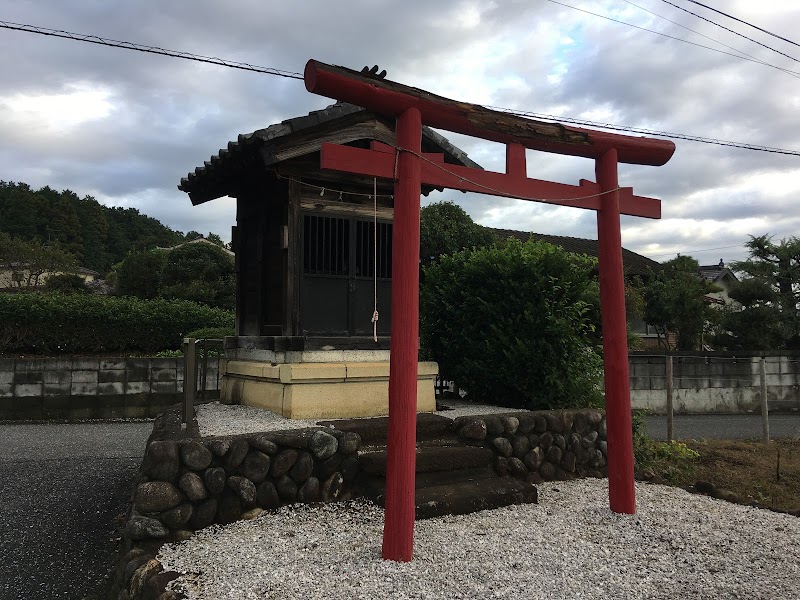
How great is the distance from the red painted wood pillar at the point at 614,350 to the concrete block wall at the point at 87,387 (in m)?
8.51

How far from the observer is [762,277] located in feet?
56.3

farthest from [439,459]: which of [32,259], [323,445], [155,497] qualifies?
[32,259]

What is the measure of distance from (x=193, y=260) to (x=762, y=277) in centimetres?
1967

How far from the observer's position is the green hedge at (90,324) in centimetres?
1219

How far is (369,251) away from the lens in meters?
7.07

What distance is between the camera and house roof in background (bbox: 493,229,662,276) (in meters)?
24.6

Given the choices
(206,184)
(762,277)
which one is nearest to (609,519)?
(206,184)

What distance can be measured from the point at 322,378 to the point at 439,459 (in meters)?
1.71

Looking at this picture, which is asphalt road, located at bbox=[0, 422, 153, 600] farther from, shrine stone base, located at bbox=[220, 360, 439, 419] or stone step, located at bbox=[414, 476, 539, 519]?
stone step, located at bbox=[414, 476, 539, 519]

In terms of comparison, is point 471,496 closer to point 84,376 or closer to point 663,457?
point 663,457

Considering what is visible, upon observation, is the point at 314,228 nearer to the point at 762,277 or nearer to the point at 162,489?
the point at 162,489

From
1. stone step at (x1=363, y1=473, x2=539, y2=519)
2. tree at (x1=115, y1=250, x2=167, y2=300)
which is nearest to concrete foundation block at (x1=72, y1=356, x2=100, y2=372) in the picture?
stone step at (x1=363, y1=473, x2=539, y2=519)

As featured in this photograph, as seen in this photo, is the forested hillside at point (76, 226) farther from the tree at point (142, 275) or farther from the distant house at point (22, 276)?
the tree at point (142, 275)

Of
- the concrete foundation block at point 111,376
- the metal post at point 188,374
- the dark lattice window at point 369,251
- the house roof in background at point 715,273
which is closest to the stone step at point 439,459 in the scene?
the metal post at point 188,374
